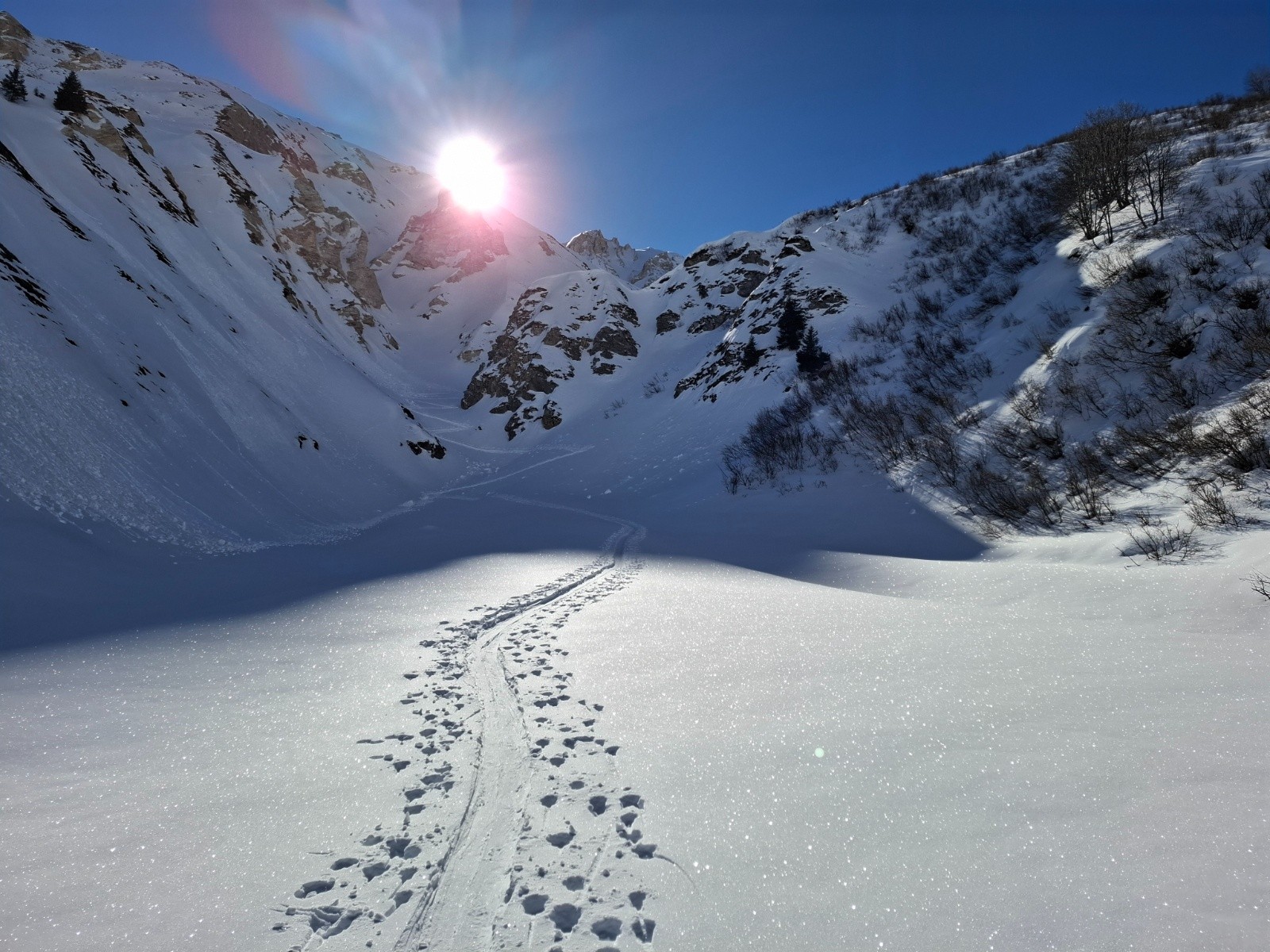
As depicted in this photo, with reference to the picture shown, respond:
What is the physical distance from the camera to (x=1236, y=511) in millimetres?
4738

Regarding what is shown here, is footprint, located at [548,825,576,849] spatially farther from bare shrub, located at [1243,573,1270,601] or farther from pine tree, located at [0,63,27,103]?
pine tree, located at [0,63,27,103]

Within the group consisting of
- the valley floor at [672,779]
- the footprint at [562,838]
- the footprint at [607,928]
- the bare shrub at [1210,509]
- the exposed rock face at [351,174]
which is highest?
the exposed rock face at [351,174]

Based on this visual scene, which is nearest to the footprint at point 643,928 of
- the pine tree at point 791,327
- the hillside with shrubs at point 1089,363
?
the hillside with shrubs at point 1089,363

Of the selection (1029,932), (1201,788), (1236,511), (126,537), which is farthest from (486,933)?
(126,537)

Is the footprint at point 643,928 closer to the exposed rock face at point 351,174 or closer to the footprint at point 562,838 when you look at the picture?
the footprint at point 562,838

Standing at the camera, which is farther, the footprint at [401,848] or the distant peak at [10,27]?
the distant peak at [10,27]

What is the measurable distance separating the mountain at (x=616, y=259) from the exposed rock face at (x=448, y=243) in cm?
3415

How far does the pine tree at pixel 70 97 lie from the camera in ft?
53.3

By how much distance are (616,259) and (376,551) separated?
114 meters

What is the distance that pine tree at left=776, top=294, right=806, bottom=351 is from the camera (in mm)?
22219

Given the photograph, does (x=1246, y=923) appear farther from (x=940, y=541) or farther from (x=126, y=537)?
(x=126, y=537)

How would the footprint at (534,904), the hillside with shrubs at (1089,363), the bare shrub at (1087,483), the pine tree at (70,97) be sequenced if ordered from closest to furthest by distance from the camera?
the footprint at (534,904), the hillside with shrubs at (1089,363), the bare shrub at (1087,483), the pine tree at (70,97)

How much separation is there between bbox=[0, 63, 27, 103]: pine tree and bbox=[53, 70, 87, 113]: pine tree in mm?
787

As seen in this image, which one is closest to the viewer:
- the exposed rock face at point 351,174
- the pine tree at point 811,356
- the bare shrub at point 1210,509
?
Result: the bare shrub at point 1210,509
